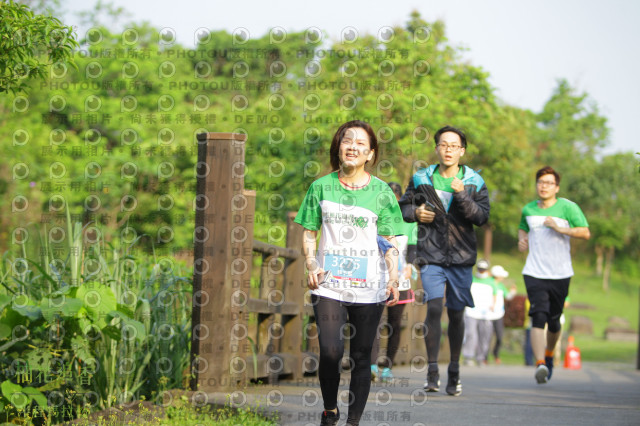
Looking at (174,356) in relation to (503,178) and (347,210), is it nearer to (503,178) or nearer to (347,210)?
(347,210)

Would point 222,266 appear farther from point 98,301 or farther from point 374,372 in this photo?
point 374,372

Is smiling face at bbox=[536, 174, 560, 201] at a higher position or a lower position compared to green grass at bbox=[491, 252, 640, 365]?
higher

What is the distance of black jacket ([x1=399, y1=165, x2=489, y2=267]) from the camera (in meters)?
6.62

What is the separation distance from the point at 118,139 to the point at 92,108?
5.14ft

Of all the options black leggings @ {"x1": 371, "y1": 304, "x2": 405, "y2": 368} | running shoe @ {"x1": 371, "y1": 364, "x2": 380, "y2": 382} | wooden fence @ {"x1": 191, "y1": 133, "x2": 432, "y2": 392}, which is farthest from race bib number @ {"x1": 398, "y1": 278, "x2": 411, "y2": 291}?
wooden fence @ {"x1": 191, "y1": 133, "x2": 432, "y2": 392}

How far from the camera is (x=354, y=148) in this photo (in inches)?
181

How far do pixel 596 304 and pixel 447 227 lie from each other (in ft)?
140

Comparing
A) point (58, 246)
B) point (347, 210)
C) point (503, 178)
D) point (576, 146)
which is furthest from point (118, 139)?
point (576, 146)

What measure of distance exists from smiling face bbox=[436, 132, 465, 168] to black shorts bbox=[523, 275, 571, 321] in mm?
1908

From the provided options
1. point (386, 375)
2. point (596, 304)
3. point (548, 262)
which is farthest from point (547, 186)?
point (596, 304)

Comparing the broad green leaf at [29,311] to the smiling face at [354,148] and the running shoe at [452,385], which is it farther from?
the running shoe at [452,385]

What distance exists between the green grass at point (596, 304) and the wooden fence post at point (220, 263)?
19518 millimetres

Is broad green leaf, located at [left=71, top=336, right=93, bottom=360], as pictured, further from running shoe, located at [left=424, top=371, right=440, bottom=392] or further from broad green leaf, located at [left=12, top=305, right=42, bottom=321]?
running shoe, located at [left=424, top=371, right=440, bottom=392]

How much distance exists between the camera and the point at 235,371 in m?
5.75
